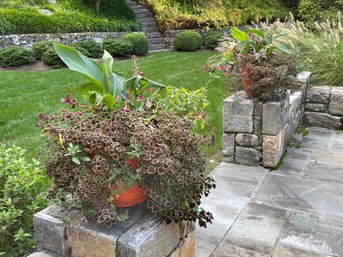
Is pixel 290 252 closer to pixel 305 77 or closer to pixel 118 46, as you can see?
pixel 305 77

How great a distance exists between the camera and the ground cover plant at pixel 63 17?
8.94 m

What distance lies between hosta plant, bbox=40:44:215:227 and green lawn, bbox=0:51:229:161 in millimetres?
1432

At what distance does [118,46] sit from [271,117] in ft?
21.5

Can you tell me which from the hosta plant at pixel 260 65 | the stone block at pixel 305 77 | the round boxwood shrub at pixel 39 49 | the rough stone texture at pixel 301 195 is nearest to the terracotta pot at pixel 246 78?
the hosta plant at pixel 260 65

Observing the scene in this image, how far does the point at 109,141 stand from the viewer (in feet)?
4.98

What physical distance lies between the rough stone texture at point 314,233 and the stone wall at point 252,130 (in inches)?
37.2

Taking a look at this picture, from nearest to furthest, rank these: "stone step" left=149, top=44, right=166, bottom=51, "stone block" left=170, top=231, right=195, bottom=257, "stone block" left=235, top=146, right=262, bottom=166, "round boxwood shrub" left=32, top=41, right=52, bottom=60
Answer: "stone block" left=170, top=231, right=195, bottom=257, "stone block" left=235, top=146, right=262, bottom=166, "round boxwood shrub" left=32, top=41, right=52, bottom=60, "stone step" left=149, top=44, right=166, bottom=51

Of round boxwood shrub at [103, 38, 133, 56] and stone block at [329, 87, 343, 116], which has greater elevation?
round boxwood shrub at [103, 38, 133, 56]

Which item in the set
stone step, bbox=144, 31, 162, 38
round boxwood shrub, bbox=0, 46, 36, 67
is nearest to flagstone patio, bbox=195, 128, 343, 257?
round boxwood shrub, bbox=0, 46, 36, 67

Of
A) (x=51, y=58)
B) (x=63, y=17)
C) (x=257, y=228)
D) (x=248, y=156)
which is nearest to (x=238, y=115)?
(x=248, y=156)

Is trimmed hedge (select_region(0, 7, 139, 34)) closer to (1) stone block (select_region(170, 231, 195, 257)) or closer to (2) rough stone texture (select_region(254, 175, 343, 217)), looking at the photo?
(2) rough stone texture (select_region(254, 175, 343, 217))

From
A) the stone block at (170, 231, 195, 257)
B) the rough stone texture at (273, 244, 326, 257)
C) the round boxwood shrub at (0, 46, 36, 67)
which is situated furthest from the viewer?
the round boxwood shrub at (0, 46, 36, 67)

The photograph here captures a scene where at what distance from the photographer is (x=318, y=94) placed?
500cm

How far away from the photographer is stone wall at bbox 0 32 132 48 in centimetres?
862
